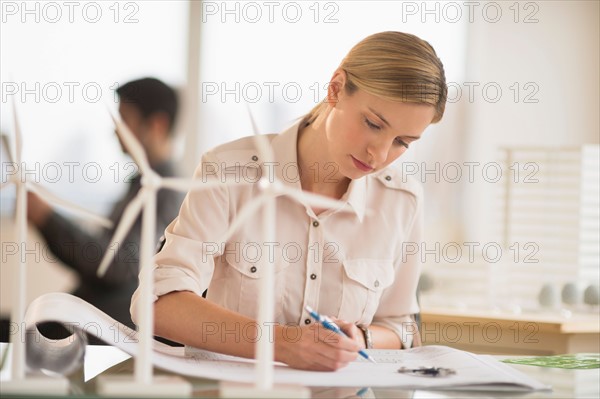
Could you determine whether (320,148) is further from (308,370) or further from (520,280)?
(520,280)

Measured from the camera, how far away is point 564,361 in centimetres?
184

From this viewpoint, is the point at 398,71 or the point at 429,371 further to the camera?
the point at 398,71

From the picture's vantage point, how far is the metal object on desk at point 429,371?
4.85 feet

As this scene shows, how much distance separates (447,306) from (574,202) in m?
0.71

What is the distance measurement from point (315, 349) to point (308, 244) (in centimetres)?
51

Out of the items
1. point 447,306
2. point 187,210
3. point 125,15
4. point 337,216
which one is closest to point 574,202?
point 447,306

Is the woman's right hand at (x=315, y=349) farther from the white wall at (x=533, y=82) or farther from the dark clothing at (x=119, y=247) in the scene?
the white wall at (x=533, y=82)

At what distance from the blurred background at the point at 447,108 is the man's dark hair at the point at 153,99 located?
2.91 ft

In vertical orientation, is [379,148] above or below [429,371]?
above
